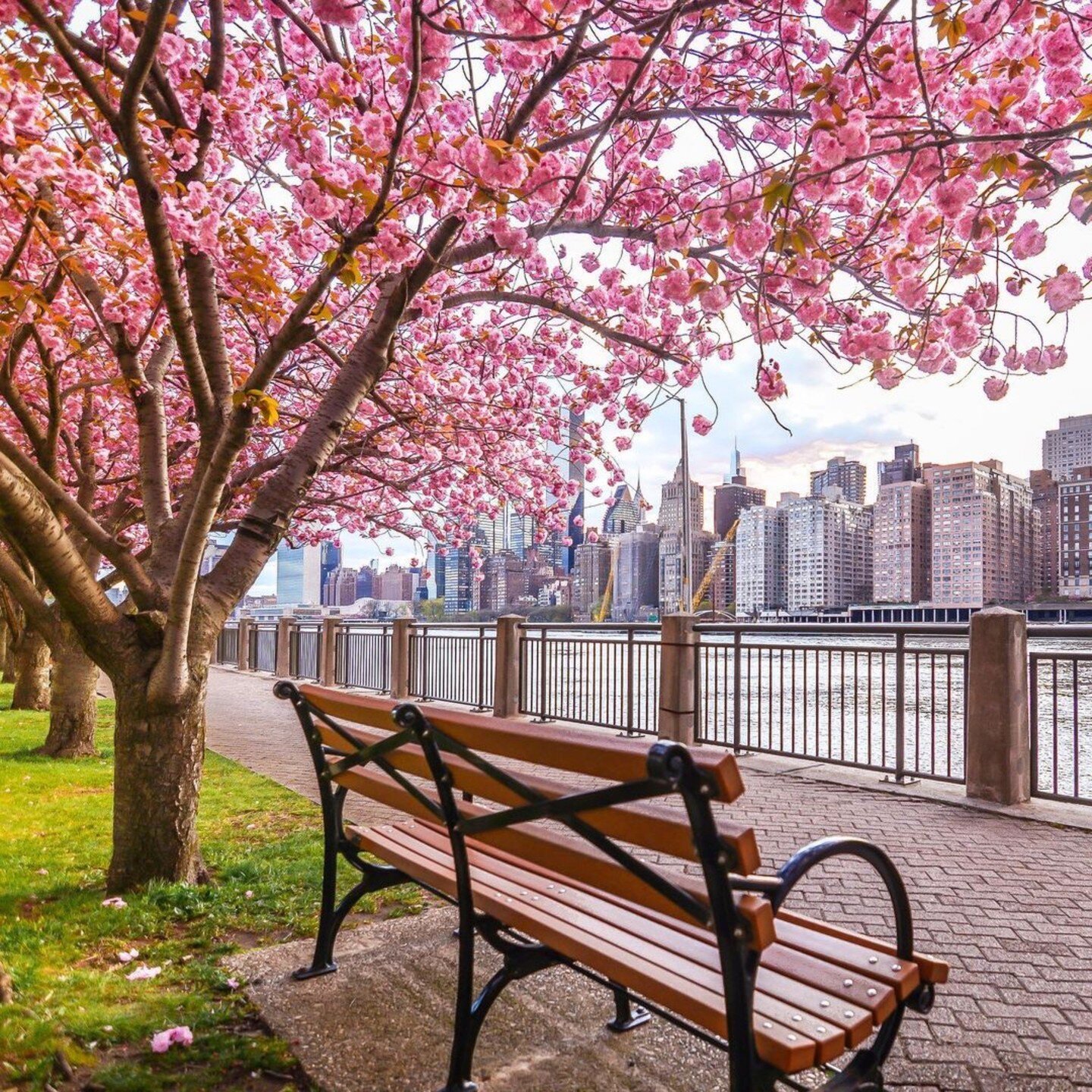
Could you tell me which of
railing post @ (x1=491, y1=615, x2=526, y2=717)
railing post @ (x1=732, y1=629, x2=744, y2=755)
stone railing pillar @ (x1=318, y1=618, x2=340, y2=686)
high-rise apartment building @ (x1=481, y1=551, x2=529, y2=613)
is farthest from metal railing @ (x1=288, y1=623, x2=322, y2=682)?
railing post @ (x1=732, y1=629, x2=744, y2=755)

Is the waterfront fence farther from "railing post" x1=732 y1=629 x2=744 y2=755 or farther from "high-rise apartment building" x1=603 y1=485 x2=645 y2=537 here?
"high-rise apartment building" x1=603 y1=485 x2=645 y2=537

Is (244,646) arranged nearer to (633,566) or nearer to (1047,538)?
(633,566)

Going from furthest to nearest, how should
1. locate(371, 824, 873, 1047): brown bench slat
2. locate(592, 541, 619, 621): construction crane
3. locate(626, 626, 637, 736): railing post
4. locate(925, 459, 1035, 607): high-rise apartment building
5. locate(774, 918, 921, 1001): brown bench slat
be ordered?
locate(925, 459, 1035, 607): high-rise apartment building
locate(592, 541, 619, 621): construction crane
locate(626, 626, 637, 736): railing post
locate(774, 918, 921, 1001): brown bench slat
locate(371, 824, 873, 1047): brown bench slat

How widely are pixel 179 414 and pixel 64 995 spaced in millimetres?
9901

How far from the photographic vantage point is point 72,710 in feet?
29.4

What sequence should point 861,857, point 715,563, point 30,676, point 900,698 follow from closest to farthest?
1. point 861,857
2. point 900,698
3. point 30,676
4. point 715,563

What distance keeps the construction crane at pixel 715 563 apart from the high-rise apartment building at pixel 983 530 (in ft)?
19.7

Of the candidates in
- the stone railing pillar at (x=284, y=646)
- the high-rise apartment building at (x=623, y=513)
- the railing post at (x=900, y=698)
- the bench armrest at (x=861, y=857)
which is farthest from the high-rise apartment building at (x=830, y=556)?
the bench armrest at (x=861, y=857)

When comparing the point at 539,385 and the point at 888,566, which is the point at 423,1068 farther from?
the point at 888,566

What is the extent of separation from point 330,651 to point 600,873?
16.0 metres

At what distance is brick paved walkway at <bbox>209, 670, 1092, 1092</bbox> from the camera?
2.77m

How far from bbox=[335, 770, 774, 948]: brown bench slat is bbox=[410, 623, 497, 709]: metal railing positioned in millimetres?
9462

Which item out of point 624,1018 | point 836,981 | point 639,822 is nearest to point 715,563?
point 624,1018

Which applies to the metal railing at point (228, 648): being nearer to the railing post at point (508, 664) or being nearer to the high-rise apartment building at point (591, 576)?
the high-rise apartment building at point (591, 576)
